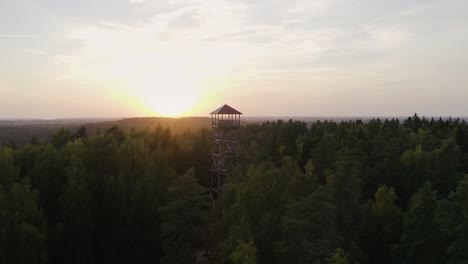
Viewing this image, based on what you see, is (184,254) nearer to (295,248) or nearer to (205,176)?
(295,248)

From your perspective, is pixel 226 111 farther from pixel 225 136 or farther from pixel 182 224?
pixel 182 224

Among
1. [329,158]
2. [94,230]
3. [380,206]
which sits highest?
[329,158]

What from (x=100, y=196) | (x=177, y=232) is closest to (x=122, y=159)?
(x=100, y=196)

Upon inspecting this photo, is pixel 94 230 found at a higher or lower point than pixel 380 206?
lower

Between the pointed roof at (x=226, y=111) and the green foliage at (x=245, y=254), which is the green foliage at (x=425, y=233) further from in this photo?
the pointed roof at (x=226, y=111)

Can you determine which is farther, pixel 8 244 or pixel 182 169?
pixel 182 169

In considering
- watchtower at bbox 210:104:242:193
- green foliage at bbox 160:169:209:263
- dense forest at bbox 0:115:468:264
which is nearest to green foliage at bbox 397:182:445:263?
dense forest at bbox 0:115:468:264

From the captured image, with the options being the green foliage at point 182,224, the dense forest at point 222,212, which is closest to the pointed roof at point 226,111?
the dense forest at point 222,212

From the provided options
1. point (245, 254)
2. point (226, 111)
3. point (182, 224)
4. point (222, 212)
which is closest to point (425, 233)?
point (245, 254)

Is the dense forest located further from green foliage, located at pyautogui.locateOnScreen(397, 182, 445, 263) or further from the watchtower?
the watchtower
